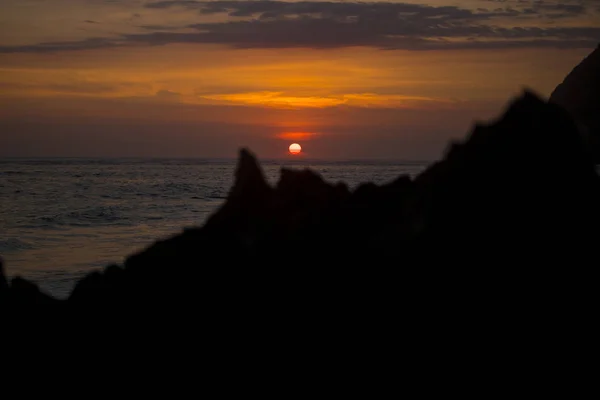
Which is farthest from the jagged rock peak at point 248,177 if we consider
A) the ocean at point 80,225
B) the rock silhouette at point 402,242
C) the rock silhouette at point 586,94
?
the rock silhouette at point 586,94

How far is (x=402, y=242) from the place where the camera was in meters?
5.91

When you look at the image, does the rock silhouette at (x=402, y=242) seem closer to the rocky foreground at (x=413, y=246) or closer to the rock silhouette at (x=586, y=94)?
the rocky foreground at (x=413, y=246)

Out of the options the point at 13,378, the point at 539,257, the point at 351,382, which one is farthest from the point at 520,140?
the point at 13,378

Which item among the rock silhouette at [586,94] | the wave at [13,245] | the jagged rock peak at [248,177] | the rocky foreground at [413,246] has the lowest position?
the wave at [13,245]

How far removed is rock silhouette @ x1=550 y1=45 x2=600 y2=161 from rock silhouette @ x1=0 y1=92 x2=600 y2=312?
65104 mm

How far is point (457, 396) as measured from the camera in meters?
5.68

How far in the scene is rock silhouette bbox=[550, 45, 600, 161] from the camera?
68250mm

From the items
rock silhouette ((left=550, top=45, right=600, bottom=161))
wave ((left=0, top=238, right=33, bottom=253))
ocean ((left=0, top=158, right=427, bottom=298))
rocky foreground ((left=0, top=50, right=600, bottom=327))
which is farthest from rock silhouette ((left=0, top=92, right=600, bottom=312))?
rock silhouette ((left=550, top=45, right=600, bottom=161))

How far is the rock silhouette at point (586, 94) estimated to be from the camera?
68250 mm

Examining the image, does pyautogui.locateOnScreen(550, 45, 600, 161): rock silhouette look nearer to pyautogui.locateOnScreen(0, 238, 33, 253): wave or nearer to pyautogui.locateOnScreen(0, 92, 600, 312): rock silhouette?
pyautogui.locateOnScreen(0, 238, 33, 253): wave

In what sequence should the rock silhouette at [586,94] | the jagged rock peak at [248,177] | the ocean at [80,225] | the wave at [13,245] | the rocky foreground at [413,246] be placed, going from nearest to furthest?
the rocky foreground at [413,246], the jagged rock peak at [248,177], the ocean at [80,225], the wave at [13,245], the rock silhouette at [586,94]

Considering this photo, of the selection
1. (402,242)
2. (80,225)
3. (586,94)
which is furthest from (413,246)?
(586,94)

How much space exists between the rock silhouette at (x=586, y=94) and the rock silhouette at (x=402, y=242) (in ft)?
214

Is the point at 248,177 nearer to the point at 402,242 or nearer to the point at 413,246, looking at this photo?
the point at 402,242
